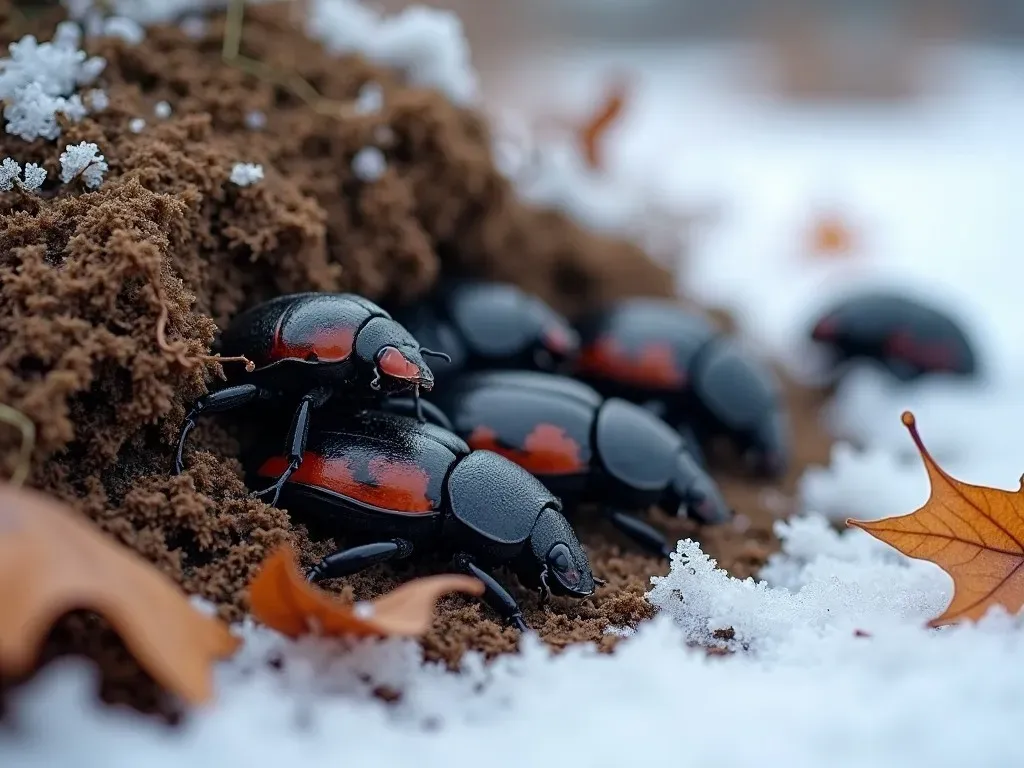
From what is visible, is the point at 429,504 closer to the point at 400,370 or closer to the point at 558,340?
the point at 400,370

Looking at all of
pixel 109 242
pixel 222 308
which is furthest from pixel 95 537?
pixel 222 308

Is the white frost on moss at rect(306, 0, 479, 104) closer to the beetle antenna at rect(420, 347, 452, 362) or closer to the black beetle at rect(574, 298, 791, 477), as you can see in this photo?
the black beetle at rect(574, 298, 791, 477)

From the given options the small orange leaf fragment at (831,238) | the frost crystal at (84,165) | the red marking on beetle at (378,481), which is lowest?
the small orange leaf fragment at (831,238)

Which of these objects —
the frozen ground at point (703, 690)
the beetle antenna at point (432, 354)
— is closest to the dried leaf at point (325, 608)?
the frozen ground at point (703, 690)

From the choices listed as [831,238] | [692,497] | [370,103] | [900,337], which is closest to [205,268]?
[370,103]

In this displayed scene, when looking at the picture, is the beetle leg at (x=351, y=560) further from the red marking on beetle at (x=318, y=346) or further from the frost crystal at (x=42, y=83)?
the frost crystal at (x=42, y=83)
